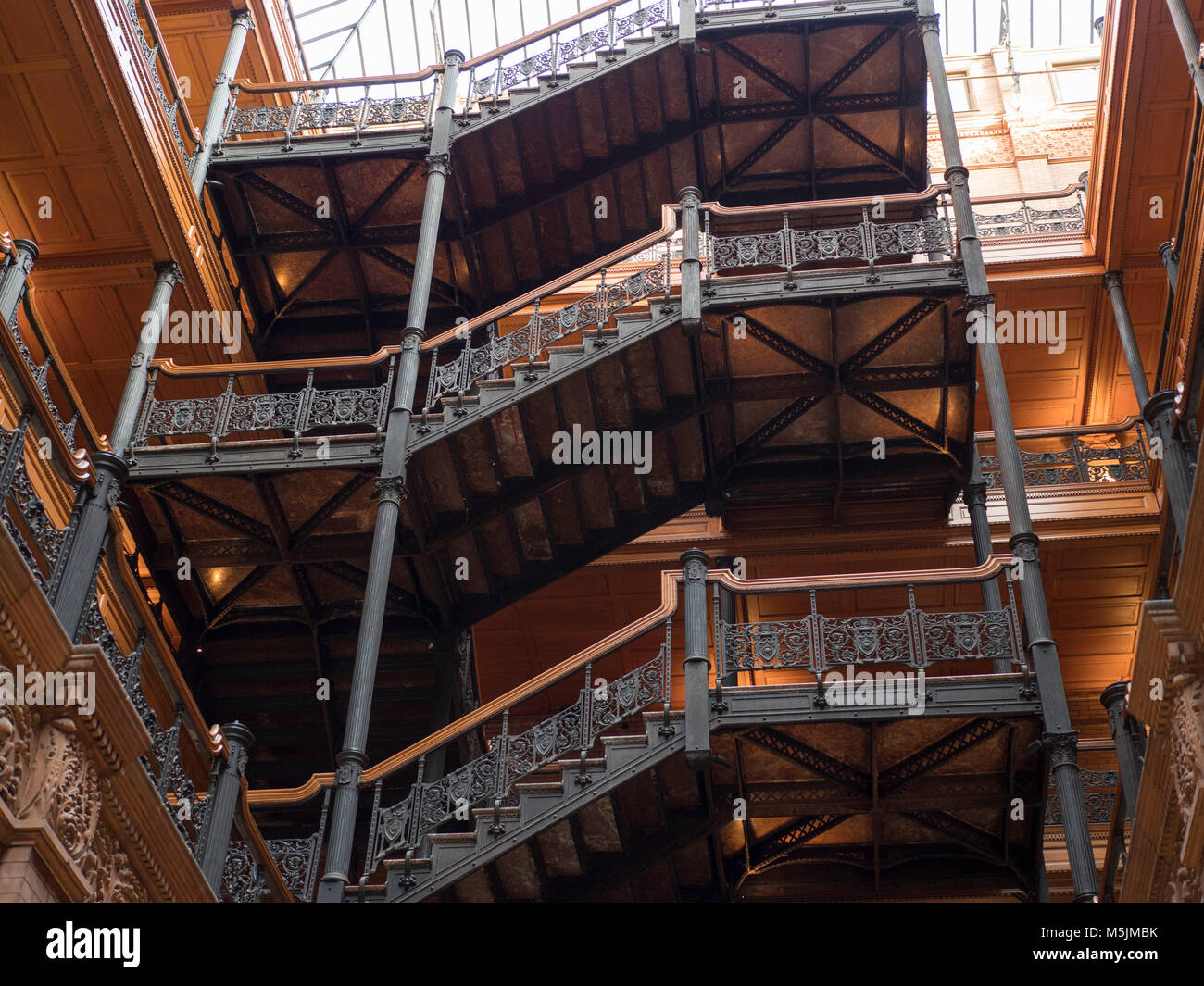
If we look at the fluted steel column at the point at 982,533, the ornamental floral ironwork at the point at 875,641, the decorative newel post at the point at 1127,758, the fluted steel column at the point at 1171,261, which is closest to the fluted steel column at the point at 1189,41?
the fluted steel column at the point at 1171,261

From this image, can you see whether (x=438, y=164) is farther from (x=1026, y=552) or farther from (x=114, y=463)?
(x=1026, y=552)

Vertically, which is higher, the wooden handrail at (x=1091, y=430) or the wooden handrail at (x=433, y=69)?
the wooden handrail at (x=433, y=69)

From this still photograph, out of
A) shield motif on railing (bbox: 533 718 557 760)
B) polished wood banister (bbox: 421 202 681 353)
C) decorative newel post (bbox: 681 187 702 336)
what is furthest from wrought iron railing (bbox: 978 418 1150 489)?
shield motif on railing (bbox: 533 718 557 760)

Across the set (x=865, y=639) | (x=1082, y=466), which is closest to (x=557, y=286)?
(x=865, y=639)

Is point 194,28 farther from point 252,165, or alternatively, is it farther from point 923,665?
point 923,665

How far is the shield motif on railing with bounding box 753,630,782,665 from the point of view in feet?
32.7

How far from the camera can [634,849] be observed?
9914mm

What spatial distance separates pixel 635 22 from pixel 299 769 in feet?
31.1

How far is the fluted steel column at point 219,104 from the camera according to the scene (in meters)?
14.5

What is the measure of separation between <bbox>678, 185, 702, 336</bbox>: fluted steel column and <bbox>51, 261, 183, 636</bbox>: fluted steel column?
→ 207 inches

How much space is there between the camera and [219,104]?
15305 mm

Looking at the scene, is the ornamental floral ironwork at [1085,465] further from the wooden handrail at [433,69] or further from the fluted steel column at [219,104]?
the fluted steel column at [219,104]

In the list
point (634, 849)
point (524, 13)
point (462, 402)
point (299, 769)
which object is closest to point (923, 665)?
point (634, 849)

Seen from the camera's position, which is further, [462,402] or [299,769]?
[299,769]
